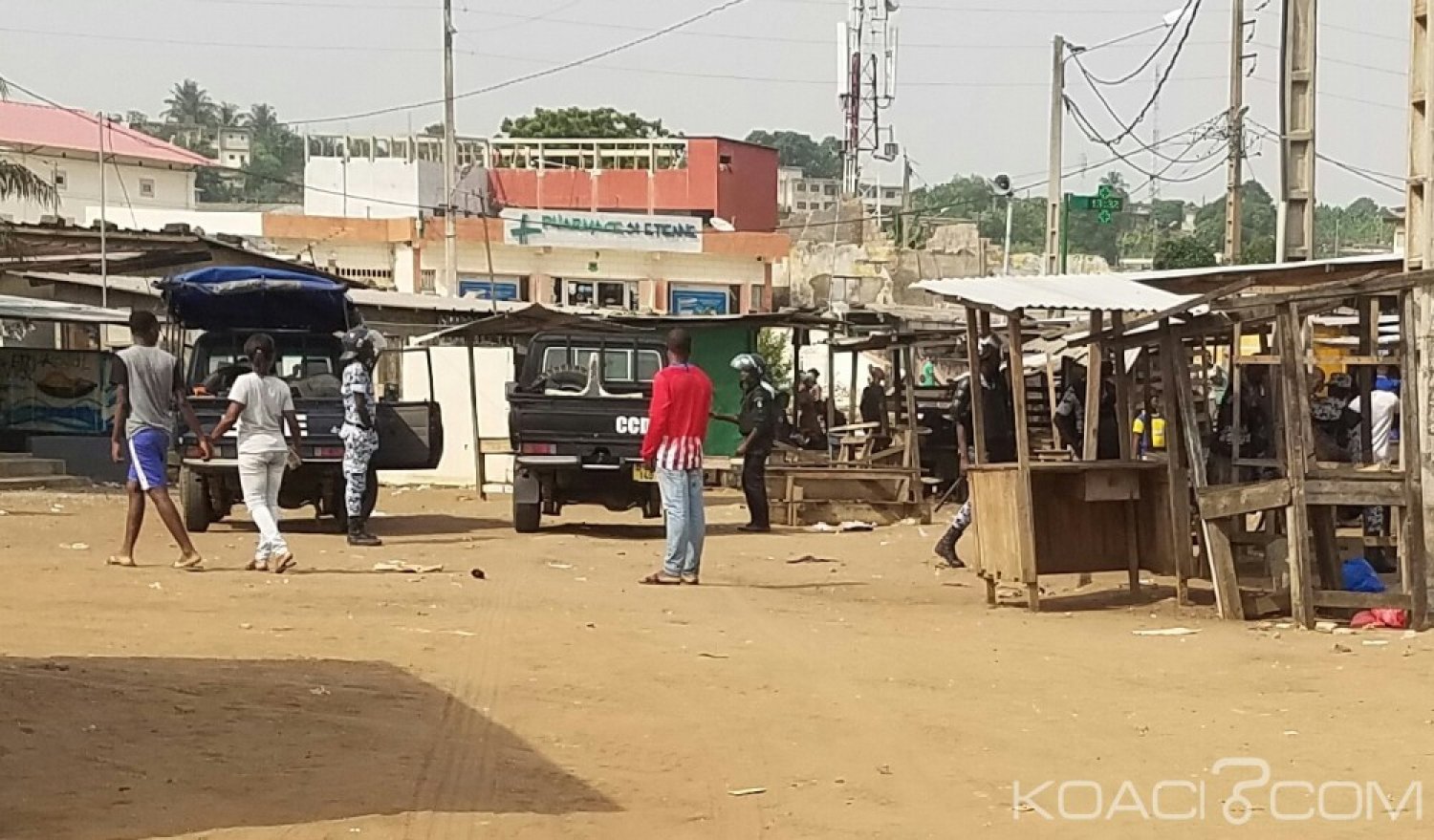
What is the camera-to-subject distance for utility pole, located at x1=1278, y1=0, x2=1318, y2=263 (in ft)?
69.5

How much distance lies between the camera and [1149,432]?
18.4m

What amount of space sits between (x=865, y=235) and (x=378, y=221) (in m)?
19.4

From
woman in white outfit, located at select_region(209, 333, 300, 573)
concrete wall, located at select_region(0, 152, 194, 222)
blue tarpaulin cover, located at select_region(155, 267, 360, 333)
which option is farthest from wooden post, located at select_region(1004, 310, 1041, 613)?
concrete wall, located at select_region(0, 152, 194, 222)

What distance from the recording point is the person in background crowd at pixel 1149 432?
54.6ft

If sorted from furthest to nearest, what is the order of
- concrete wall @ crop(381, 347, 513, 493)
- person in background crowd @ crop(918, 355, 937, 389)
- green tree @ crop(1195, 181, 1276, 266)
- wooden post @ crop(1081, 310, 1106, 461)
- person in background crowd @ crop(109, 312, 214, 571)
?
green tree @ crop(1195, 181, 1276, 266)
person in background crowd @ crop(918, 355, 937, 389)
concrete wall @ crop(381, 347, 513, 493)
wooden post @ crop(1081, 310, 1106, 461)
person in background crowd @ crop(109, 312, 214, 571)

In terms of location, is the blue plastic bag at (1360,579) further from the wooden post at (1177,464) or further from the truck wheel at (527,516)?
the truck wheel at (527,516)

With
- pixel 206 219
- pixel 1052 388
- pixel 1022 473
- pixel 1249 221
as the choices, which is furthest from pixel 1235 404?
pixel 1249 221

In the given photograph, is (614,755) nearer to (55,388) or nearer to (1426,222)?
(1426,222)

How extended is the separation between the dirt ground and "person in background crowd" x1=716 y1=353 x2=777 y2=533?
570 cm

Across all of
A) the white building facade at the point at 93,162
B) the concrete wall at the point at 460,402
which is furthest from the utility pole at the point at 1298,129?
the white building facade at the point at 93,162

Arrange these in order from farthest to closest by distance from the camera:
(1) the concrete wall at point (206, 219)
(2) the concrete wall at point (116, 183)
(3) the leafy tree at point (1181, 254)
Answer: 1. (2) the concrete wall at point (116, 183)
2. (1) the concrete wall at point (206, 219)
3. (3) the leafy tree at point (1181, 254)

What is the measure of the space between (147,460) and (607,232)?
4241cm

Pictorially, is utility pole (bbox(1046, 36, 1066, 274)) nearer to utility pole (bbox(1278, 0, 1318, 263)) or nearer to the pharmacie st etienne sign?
utility pole (bbox(1278, 0, 1318, 263))

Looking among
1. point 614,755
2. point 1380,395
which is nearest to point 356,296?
point 1380,395
